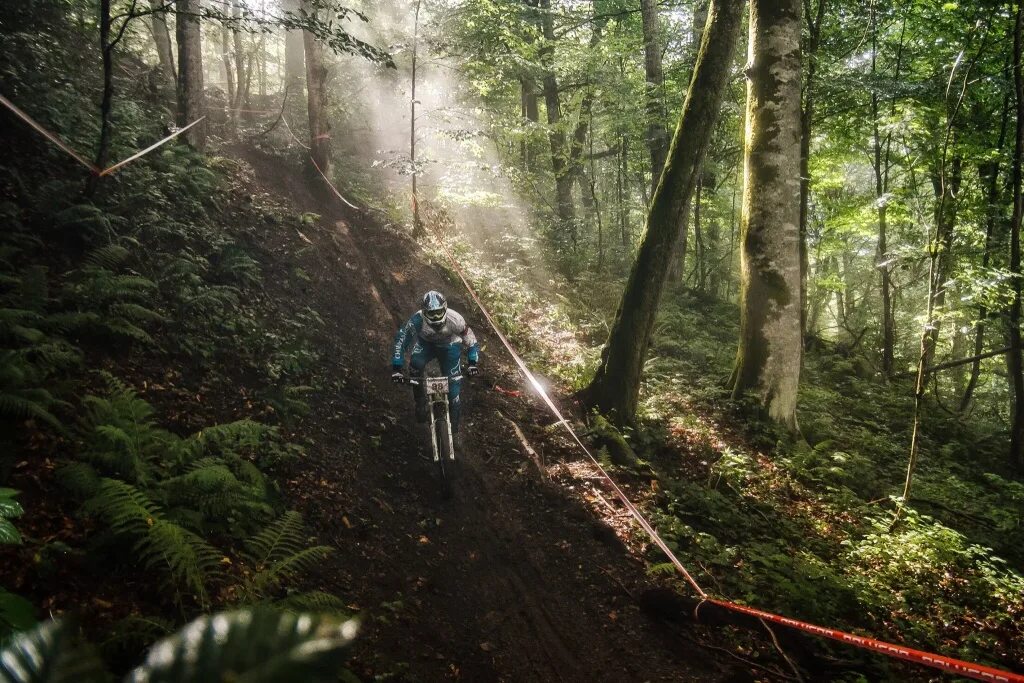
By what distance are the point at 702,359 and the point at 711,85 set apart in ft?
18.2

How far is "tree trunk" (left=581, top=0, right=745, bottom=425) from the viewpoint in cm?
805

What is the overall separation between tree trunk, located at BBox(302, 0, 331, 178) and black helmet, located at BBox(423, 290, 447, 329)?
9443mm

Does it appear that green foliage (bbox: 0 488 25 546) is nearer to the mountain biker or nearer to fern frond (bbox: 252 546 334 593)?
fern frond (bbox: 252 546 334 593)

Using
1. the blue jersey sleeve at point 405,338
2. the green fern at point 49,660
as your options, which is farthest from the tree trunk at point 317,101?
the green fern at point 49,660

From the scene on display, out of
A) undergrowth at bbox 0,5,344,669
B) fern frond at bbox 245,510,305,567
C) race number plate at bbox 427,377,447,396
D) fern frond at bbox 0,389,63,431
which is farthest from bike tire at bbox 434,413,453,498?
fern frond at bbox 0,389,63,431

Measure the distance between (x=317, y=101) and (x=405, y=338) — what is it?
31.6 feet

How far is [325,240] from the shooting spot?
12.3 metres

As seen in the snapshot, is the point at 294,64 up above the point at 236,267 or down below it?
above

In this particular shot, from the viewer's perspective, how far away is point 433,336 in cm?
766

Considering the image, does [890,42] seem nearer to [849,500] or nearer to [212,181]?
[849,500]

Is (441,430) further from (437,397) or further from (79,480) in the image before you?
(79,480)

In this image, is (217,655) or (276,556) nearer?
(217,655)

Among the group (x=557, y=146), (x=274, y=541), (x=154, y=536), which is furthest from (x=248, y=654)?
(x=557, y=146)

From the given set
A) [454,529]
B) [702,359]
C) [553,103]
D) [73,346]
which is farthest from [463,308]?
[553,103]
